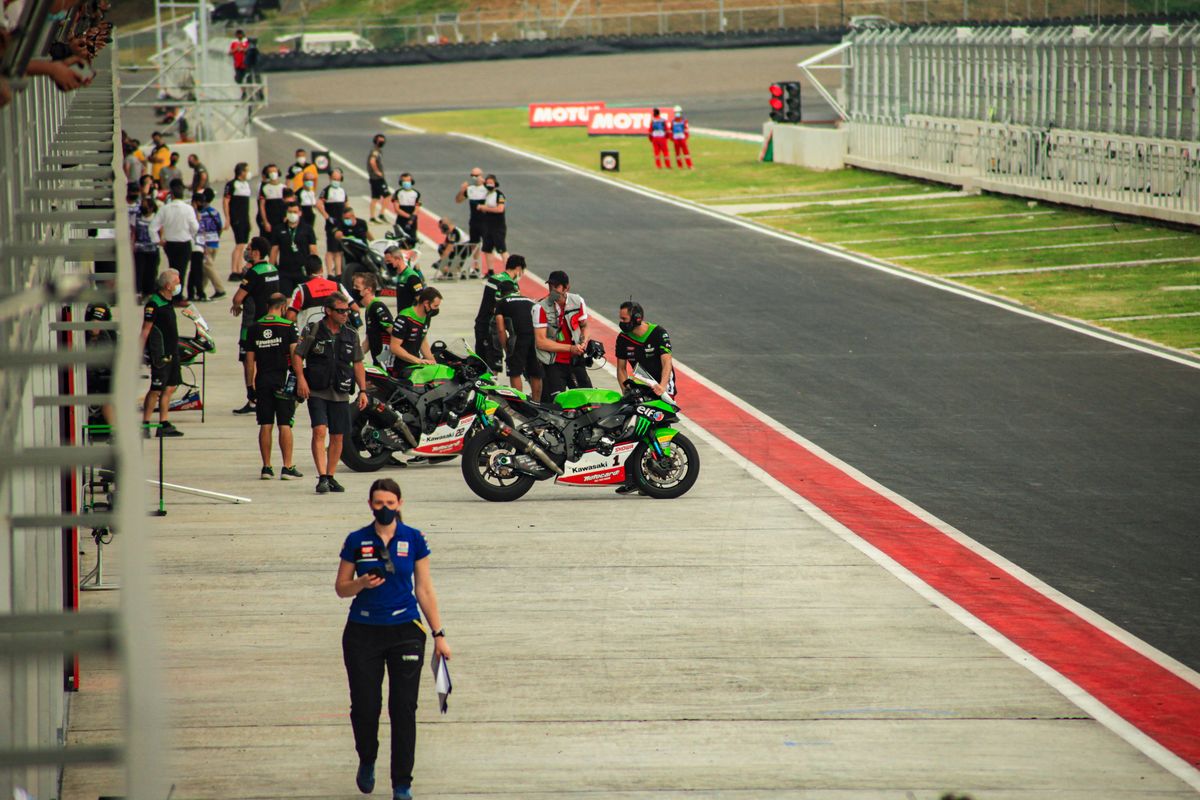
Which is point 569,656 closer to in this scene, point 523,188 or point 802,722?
point 802,722

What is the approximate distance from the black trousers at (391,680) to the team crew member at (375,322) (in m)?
9.35

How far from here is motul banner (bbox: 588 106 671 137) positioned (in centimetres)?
Answer: 6419

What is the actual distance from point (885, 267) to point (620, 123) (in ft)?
111

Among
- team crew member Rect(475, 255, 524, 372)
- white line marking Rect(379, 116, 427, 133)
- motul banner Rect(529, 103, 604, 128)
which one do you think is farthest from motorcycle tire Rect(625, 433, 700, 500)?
motul banner Rect(529, 103, 604, 128)

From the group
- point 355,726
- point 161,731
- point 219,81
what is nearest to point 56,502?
point 355,726

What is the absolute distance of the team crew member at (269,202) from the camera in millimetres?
29766

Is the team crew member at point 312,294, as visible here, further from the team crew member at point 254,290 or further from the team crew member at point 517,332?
the team crew member at point 517,332

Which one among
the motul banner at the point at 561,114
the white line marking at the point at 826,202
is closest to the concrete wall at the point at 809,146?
the white line marking at the point at 826,202

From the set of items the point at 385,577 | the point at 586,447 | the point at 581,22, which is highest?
the point at 581,22

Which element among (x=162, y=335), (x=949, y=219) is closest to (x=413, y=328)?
(x=162, y=335)

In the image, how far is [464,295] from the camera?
2967 centimetres

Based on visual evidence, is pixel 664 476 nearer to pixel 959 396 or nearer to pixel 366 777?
pixel 959 396

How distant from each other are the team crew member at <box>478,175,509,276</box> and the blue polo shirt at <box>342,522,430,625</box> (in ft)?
70.3

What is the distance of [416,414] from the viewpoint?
1709 cm
